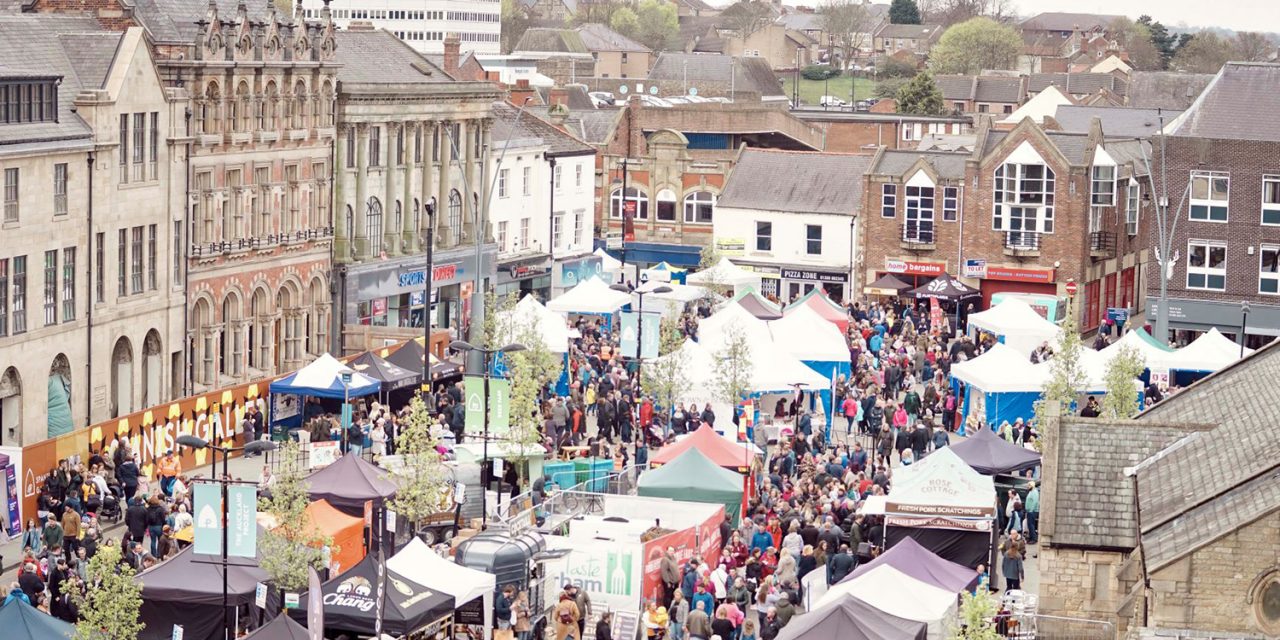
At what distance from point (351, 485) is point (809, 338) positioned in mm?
20313

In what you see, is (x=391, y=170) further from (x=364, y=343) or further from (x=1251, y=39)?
(x=1251, y=39)

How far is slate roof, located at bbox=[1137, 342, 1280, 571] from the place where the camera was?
76.2 feet

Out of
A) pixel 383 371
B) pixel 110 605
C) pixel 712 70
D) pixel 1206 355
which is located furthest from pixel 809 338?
pixel 712 70

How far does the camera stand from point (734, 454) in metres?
42.0

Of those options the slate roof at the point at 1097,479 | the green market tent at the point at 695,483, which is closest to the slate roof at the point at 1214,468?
the slate roof at the point at 1097,479

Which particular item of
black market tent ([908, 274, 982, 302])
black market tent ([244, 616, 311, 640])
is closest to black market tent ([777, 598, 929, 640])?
black market tent ([244, 616, 311, 640])

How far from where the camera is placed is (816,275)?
80062 millimetres

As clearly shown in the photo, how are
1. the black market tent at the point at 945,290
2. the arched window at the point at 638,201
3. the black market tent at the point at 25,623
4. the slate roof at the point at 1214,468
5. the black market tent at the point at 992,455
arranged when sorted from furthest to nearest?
the arched window at the point at 638,201, the black market tent at the point at 945,290, the black market tent at the point at 992,455, the black market tent at the point at 25,623, the slate roof at the point at 1214,468

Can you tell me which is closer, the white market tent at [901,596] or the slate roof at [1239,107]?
the white market tent at [901,596]

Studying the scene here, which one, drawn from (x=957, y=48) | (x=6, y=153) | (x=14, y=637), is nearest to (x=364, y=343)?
(x=6, y=153)

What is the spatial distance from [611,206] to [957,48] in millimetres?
103314

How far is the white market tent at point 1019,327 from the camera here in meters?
61.3

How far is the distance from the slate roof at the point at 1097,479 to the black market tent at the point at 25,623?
13394mm

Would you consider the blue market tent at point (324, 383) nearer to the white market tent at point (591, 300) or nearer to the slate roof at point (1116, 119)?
the white market tent at point (591, 300)
